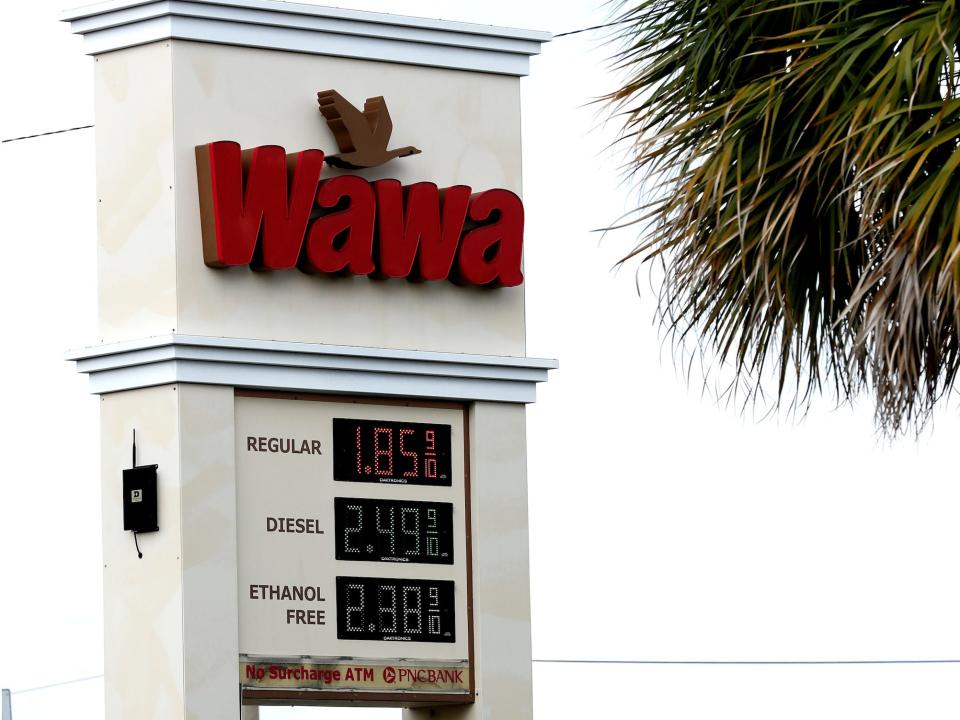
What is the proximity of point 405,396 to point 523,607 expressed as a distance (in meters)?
1.85

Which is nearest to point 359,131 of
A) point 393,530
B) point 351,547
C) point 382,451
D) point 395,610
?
point 382,451

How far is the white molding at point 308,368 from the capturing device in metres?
13.7

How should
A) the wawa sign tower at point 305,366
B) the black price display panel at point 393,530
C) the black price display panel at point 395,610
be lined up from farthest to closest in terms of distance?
1. the black price display panel at point 393,530
2. the black price display panel at point 395,610
3. the wawa sign tower at point 305,366

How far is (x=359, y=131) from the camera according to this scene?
1452 cm

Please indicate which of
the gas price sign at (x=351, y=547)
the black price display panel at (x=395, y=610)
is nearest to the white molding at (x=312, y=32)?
the gas price sign at (x=351, y=547)

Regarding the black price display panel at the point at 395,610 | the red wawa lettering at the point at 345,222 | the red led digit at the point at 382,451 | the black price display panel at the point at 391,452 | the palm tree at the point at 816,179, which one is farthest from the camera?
the red led digit at the point at 382,451

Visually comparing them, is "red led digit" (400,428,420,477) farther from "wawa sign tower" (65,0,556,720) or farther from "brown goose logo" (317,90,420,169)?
"brown goose logo" (317,90,420,169)

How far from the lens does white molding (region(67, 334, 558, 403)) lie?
1369 cm

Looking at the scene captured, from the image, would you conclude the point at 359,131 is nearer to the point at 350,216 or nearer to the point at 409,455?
the point at 350,216

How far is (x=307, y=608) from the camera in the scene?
45.7ft

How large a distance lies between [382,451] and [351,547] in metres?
0.76

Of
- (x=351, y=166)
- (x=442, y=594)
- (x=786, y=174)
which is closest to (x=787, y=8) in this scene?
(x=786, y=174)

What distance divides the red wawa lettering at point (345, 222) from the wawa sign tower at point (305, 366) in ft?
0.06

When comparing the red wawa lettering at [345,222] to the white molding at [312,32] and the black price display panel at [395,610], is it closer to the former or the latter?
the white molding at [312,32]
